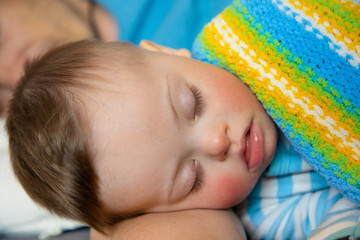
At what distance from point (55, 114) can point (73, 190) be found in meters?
0.18

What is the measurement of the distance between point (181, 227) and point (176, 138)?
21 centimetres

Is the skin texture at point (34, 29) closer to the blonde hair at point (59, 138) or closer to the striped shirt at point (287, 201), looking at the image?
the blonde hair at point (59, 138)

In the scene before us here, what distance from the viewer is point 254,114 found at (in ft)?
2.86

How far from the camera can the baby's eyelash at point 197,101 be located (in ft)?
2.77

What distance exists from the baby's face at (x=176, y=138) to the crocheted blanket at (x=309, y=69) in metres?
0.06

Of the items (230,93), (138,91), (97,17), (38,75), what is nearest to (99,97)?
(138,91)

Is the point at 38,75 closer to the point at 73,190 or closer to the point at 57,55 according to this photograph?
the point at 57,55

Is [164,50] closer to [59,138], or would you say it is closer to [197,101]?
[197,101]

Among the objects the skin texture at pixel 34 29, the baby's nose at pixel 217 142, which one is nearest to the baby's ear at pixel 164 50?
the baby's nose at pixel 217 142

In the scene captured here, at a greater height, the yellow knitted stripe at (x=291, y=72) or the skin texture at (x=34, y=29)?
the yellow knitted stripe at (x=291, y=72)

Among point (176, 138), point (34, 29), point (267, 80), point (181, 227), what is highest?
point (267, 80)

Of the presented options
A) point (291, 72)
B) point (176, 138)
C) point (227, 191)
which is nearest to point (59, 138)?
point (176, 138)

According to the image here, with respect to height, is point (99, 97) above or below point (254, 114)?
below

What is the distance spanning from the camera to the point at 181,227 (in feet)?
2.67
